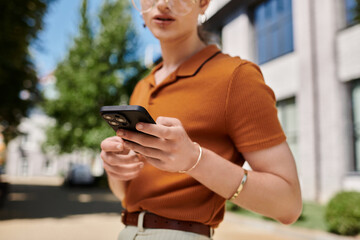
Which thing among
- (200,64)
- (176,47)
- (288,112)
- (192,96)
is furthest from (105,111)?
(288,112)

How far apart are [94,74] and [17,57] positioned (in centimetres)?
1451

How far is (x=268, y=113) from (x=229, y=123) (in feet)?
0.42

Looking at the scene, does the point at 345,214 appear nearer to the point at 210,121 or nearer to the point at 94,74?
the point at 210,121

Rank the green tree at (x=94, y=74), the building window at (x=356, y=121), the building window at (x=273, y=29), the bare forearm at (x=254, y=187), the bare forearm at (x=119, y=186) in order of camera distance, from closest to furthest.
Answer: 1. the bare forearm at (x=254, y=187)
2. the bare forearm at (x=119, y=186)
3. the building window at (x=356, y=121)
4. the building window at (x=273, y=29)
5. the green tree at (x=94, y=74)

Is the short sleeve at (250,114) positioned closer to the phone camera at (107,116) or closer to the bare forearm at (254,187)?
the bare forearm at (254,187)

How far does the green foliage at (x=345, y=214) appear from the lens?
26.6 ft

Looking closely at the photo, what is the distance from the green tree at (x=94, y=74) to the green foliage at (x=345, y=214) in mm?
18418

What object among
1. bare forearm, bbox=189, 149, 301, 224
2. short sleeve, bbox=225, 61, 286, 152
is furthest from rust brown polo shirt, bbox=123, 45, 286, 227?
bare forearm, bbox=189, 149, 301, 224

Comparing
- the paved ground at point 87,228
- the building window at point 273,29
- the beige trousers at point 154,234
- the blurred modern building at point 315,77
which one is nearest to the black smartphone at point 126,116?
the beige trousers at point 154,234

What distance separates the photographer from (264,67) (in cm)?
1666

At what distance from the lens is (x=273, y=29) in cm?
1633

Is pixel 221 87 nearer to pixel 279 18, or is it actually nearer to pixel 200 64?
pixel 200 64

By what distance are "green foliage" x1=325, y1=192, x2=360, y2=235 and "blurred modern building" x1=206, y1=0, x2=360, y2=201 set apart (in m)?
4.28

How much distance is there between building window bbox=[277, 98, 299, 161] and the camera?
1531 centimetres
